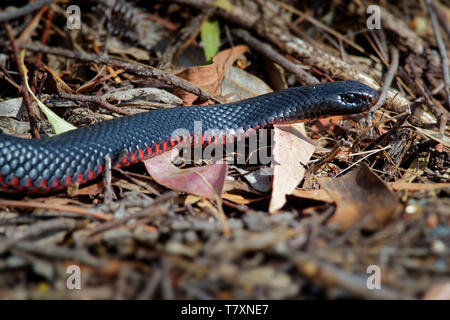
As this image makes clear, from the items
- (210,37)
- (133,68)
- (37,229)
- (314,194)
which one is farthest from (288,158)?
(210,37)

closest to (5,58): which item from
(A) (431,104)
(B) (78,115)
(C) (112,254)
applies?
(B) (78,115)

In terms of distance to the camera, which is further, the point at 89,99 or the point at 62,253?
the point at 89,99

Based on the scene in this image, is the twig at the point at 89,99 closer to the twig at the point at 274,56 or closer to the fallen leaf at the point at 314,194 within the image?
the fallen leaf at the point at 314,194

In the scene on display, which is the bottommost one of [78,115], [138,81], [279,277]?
[279,277]

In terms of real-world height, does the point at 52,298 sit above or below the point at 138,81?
below

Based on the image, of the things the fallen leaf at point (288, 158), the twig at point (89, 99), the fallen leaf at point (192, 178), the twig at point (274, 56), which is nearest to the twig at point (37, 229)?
the fallen leaf at point (192, 178)

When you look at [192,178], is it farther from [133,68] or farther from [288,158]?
[133,68]
